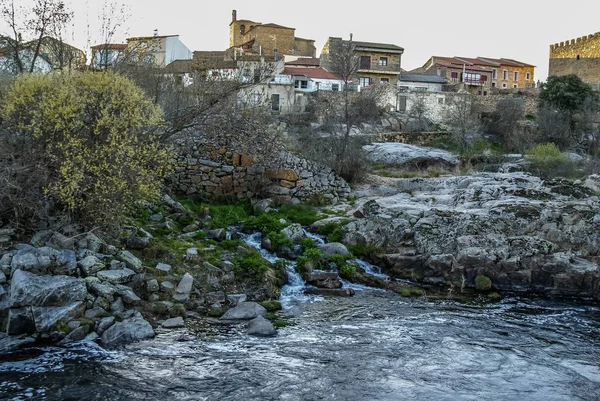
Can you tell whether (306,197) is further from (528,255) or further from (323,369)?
(323,369)

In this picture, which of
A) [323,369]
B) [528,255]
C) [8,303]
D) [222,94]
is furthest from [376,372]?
[222,94]

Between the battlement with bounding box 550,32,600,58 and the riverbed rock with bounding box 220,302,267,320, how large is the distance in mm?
60328

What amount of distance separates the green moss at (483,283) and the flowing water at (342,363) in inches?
80.8

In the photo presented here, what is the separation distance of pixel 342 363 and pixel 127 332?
12.3 ft

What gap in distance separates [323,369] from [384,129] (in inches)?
1242

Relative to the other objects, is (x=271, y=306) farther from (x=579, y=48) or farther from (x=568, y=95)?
(x=579, y=48)

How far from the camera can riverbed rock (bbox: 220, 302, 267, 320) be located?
10938mm

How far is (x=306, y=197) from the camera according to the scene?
19141mm

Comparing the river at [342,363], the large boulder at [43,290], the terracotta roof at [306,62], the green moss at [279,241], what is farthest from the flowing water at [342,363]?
the terracotta roof at [306,62]

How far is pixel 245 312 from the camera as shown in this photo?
11.1 metres

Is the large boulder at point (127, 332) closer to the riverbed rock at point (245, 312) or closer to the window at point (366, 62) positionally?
the riverbed rock at point (245, 312)

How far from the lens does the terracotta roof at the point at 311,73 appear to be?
47044mm

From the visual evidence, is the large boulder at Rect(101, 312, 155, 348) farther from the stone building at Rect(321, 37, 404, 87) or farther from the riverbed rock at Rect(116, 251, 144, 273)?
the stone building at Rect(321, 37, 404, 87)

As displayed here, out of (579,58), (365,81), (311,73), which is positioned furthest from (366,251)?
(579,58)
